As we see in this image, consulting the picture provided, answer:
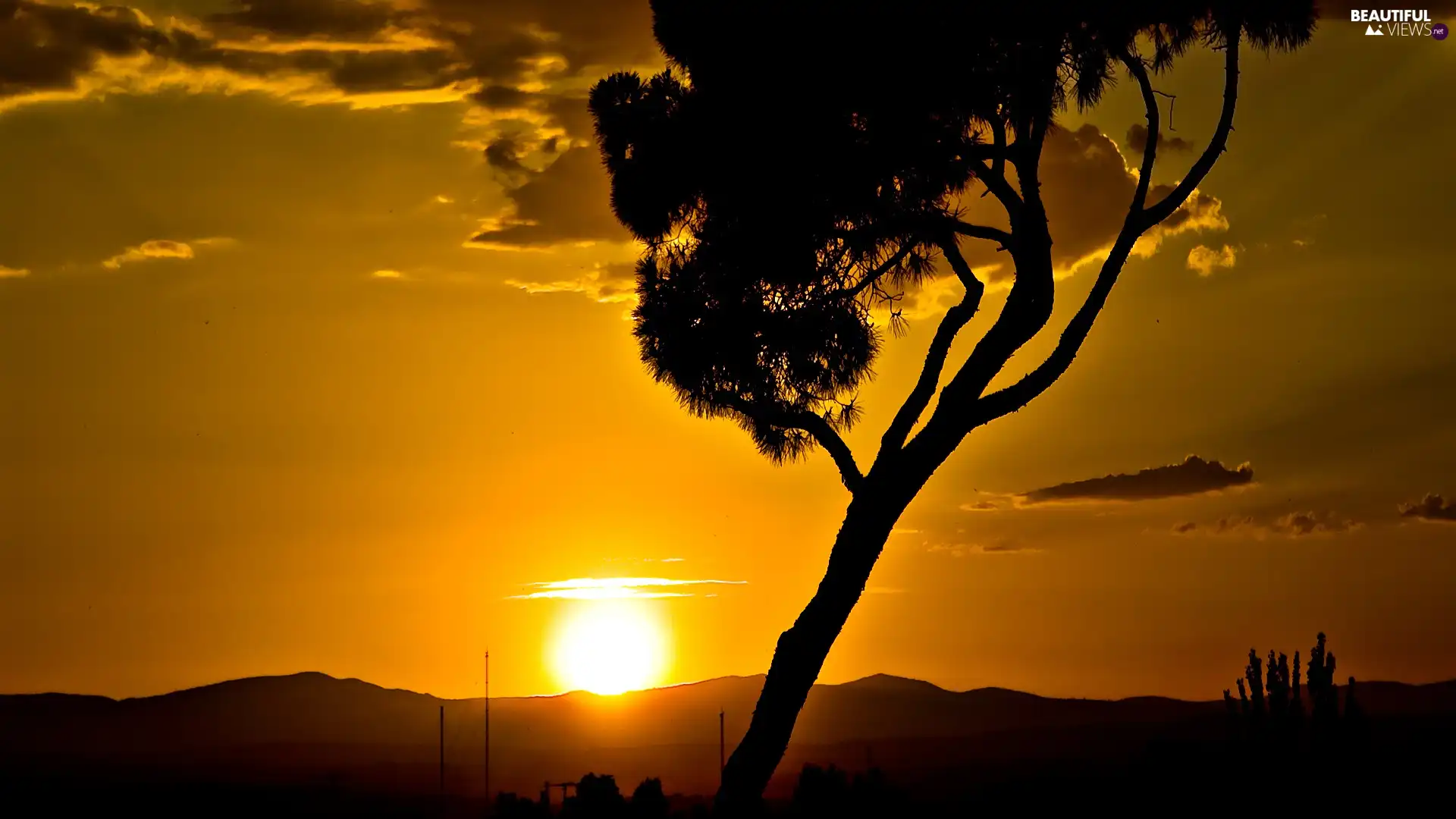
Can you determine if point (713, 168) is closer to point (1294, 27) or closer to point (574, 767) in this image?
point (1294, 27)

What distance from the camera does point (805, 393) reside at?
17.7m

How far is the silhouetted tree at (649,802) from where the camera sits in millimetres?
18864

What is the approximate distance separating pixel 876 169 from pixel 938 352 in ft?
6.44

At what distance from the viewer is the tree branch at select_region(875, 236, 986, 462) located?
1516 centimetres

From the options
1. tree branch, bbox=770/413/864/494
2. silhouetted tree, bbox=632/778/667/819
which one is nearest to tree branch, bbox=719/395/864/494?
tree branch, bbox=770/413/864/494

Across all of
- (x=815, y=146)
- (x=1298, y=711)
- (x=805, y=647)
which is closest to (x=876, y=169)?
(x=815, y=146)

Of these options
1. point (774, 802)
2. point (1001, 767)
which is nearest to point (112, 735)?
point (1001, 767)

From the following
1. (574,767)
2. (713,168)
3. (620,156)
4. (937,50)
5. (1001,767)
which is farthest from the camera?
(574,767)

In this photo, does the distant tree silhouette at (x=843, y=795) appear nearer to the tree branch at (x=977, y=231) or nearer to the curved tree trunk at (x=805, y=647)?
the curved tree trunk at (x=805, y=647)

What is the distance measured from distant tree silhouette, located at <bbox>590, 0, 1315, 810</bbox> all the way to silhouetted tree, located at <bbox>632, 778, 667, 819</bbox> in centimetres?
462

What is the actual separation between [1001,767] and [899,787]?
59.1 metres

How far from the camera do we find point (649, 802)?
19.2m

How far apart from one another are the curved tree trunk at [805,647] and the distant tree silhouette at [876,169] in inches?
0.8

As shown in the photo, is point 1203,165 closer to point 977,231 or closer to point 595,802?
point 977,231
